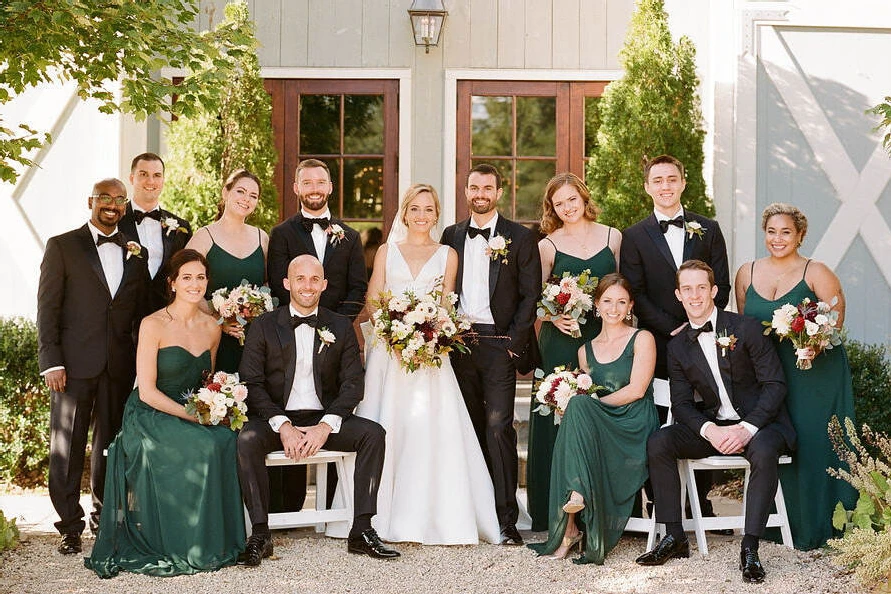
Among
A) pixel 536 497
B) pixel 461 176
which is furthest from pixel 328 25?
pixel 536 497

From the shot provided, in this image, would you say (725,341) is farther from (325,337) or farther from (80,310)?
(80,310)

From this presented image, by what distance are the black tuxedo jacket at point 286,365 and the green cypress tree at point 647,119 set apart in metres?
3.07

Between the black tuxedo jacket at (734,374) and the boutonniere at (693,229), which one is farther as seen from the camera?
the boutonniere at (693,229)

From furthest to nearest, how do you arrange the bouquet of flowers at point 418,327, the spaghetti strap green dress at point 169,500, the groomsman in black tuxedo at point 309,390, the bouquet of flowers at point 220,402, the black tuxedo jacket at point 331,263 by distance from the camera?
the black tuxedo jacket at point 331,263
the bouquet of flowers at point 418,327
the groomsman in black tuxedo at point 309,390
the bouquet of flowers at point 220,402
the spaghetti strap green dress at point 169,500

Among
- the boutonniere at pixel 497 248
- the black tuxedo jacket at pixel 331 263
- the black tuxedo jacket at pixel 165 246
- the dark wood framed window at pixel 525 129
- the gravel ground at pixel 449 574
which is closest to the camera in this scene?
the gravel ground at pixel 449 574

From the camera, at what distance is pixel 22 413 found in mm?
7070

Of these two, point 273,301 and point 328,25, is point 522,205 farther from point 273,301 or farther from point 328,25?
point 273,301

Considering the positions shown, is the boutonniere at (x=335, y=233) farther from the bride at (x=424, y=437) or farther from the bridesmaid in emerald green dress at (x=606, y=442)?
the bridesmaid in emerald green dress at (x=606, y=442)

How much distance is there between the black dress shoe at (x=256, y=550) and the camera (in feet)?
16.9

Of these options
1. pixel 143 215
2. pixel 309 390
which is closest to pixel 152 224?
pixel 143 215

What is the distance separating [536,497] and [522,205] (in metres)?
3.66

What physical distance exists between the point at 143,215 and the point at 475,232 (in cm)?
195

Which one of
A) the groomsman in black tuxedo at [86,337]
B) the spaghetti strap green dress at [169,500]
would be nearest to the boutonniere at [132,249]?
the groomsman in black tuxedo at [86,337]

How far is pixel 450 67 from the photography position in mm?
8805
